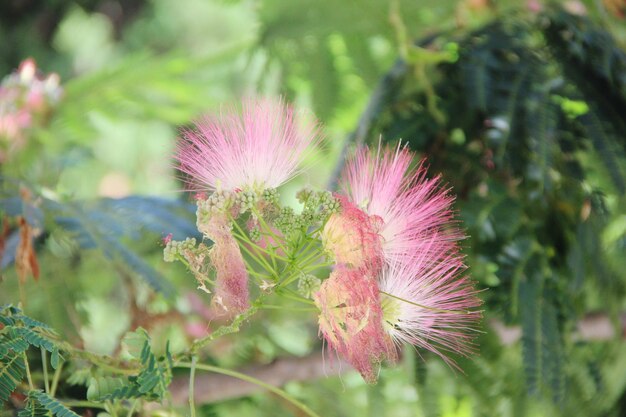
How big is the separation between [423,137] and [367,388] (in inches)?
12.2

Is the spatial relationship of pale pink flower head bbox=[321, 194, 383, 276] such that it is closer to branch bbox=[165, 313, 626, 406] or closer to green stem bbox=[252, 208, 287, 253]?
green stem bbox=[252, 208, 287, 253]

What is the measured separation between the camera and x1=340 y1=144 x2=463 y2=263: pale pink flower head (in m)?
0.56

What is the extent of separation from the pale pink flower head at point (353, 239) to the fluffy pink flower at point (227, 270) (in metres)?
0.05

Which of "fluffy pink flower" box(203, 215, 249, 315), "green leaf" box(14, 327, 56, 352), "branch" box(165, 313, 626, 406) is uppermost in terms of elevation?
"fluffy pink flower" box(203, 215, 249, 315)

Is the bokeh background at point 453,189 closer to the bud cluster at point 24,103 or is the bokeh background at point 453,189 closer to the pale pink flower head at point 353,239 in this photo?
the bud cluster at point 24,103

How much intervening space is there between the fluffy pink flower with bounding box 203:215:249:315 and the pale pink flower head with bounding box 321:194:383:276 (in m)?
0.05

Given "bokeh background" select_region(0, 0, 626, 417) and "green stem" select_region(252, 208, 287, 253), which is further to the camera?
"bokeh background" select_region(0, 0, 626, 417)

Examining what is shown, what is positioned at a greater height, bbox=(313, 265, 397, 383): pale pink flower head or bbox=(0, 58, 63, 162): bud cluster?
bbox=(313, 265, 397, 383): pale pink flower head

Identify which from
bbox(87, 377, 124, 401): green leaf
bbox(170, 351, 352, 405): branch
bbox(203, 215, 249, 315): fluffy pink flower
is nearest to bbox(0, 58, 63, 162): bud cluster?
bbox(170, 351, 352, 405): branch

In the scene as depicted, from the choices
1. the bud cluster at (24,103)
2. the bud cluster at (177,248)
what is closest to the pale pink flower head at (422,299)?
the bud cluster at (177,248)

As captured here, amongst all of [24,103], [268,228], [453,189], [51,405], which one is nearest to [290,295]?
[268,228]

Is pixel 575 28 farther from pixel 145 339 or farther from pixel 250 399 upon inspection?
pixel 145 339

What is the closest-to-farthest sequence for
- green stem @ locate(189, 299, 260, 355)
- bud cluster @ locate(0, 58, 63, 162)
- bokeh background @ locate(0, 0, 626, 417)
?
1. green stem @ locate(189, 299, 260, 355)
2. bokeh background @ locate(0, 0, 626, 417)
3. bud cluster @ locate(0, 58, 63, 162)

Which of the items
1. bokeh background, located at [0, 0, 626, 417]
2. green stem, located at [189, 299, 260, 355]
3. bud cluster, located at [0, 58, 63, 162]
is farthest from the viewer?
bud cluster, located at [0, 58, 63, 162]
